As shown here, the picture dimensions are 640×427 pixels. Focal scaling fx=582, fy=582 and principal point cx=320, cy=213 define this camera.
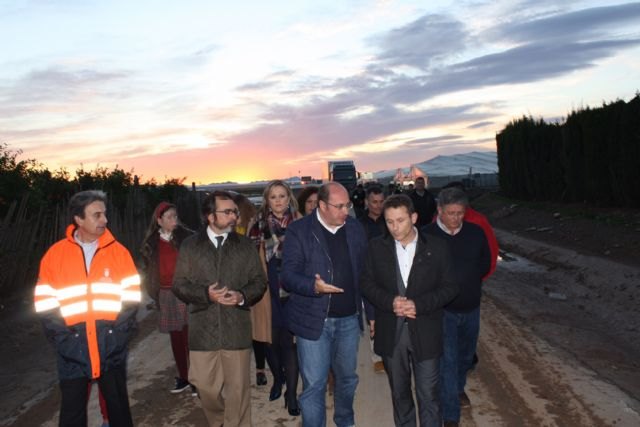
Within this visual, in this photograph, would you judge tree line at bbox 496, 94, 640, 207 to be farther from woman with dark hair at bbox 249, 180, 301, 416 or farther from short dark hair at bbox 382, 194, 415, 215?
short dark hair at bbox 382, 194, 415, 215

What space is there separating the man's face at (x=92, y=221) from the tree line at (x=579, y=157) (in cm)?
1648

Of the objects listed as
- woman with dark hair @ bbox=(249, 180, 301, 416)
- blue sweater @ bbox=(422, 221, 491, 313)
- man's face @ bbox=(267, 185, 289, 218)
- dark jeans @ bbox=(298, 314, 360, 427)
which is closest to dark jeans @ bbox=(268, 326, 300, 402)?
woman with dark hair @ bbox=(249, 180, 301, 416)

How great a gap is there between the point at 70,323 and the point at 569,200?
69.9ft

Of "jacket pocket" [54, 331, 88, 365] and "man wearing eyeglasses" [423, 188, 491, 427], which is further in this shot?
"man wearing eyeglasses" [423, 188, 491, 427]

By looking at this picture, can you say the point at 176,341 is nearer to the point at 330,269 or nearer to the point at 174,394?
the point at 174,394

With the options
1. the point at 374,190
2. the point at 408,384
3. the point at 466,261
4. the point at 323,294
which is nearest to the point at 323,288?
the point at 323,294

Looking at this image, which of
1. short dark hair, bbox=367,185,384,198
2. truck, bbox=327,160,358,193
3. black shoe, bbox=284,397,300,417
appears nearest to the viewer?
black shoe, bbox=284,397,300,417

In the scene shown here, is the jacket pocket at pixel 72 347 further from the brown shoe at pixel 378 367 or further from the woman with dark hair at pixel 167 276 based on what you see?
the brown shoe at pixel 378 367

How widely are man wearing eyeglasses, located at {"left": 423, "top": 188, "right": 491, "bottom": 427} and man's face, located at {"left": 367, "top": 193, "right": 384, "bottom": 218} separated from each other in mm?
1980

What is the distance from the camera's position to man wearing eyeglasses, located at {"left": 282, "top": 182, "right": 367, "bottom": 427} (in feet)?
14.5

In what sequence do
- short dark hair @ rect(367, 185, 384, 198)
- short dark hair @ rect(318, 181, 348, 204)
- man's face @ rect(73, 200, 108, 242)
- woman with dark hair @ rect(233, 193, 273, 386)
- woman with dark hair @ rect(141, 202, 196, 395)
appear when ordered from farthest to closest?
short dark hair @ rect(367, 185, 384, 198)
woman with dark hair @ rect(141, 202, 196, 395)
woman with dark hair @ rect(233, 193, 273, 386)
short dark hair @ rect(318, 181, 348, 204)
man's face @ rect(73, 200, 108, 242)

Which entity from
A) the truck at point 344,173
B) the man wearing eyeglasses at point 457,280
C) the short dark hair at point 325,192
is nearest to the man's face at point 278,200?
the short dark hair at point 325,192

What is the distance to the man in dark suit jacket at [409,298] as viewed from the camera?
13.9 feet

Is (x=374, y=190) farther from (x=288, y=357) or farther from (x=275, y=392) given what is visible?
(x=275, y=392)
